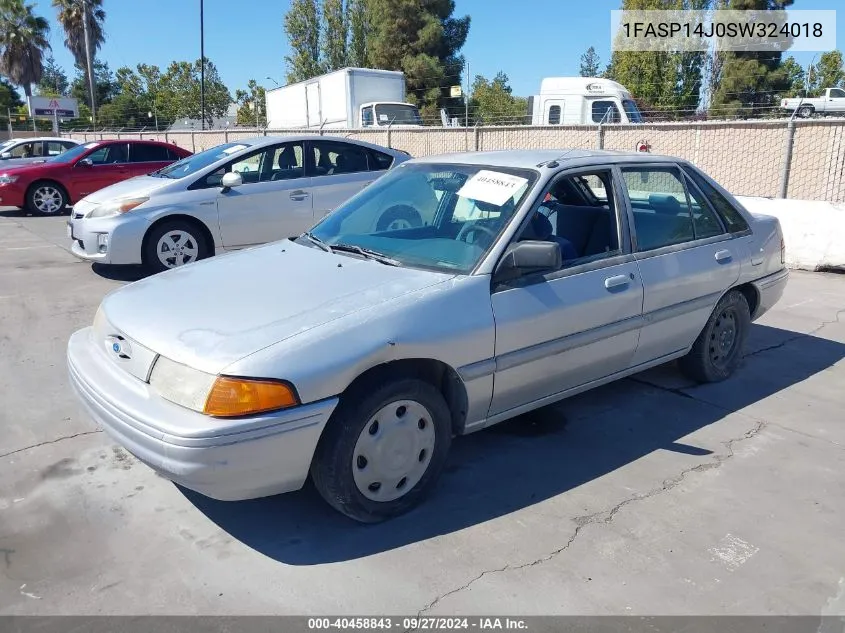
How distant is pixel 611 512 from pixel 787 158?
316 inches

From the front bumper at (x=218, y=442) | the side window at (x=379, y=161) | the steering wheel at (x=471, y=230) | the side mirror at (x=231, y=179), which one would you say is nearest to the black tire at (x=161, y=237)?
the side mirror at (x=231, y=179)

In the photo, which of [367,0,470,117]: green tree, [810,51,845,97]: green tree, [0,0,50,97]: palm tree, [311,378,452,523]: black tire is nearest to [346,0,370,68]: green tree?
[367,0,470,117]: green tree

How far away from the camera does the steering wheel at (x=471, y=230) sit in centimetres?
351

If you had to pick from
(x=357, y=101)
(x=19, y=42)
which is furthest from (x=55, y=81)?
(x=357, y=101)

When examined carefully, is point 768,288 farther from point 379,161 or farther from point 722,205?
point 379,161

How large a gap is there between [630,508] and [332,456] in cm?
150

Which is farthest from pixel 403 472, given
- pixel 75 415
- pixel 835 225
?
pixel 835 225

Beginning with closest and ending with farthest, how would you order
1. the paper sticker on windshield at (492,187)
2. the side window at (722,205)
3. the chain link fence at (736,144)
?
1. the paper sticker on windshield at (492,187)
2. the side window at (722,205)
3. the chain link fence at (736,144)

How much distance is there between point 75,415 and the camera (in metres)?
4.16

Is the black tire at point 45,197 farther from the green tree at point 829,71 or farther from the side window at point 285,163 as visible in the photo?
the green tree at point 829,71

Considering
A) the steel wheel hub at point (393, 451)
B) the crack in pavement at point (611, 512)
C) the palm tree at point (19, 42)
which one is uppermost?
the palm tree at point (19, 42)

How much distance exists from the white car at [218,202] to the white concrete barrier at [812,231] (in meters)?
5.43

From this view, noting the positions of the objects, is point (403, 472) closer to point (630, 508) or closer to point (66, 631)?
point (630, 508)

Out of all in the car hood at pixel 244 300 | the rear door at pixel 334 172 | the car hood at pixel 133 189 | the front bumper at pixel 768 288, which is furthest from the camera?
the rear door at pixel 334 172
